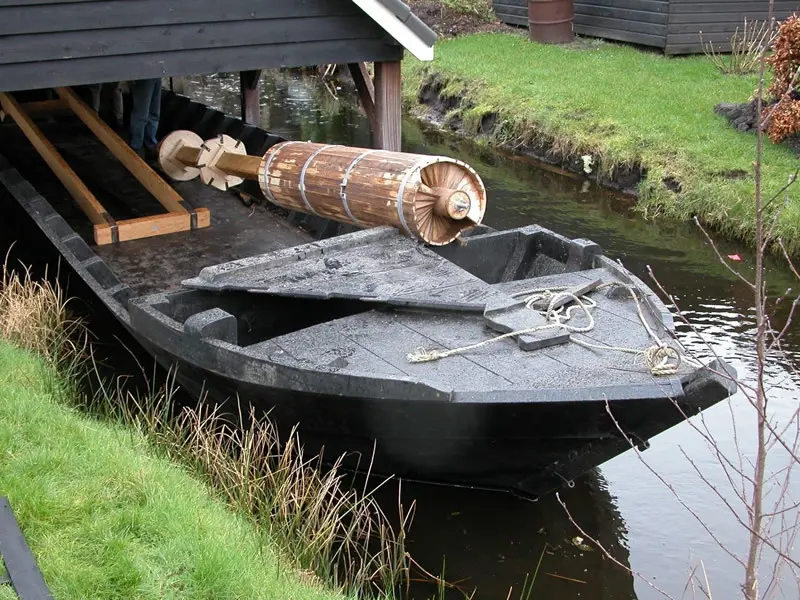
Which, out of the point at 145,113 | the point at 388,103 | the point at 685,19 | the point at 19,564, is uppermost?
the point at 685,19

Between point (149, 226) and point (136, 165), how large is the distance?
1326 millimetres

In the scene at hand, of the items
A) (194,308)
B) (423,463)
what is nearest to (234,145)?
(194,308)

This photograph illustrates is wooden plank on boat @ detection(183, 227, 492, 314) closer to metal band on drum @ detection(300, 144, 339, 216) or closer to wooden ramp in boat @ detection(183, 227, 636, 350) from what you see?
wooden ramp in boat @ detection(183, 227, 636, 350)

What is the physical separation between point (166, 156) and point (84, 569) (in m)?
7.15

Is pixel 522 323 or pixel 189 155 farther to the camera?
pixel 189 155

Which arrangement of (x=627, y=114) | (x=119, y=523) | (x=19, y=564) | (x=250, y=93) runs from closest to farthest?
(x=19, y=564), (x=119, y=523), (x=250, y=93), (x=627, y=114)

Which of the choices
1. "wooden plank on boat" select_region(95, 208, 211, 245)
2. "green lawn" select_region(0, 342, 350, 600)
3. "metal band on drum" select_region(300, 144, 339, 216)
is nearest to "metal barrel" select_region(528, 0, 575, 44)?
"wooden plank on boat" select_region(95, 208, 211, 245)

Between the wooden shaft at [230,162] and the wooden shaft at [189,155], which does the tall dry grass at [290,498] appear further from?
the wooden shaft at [189,155]

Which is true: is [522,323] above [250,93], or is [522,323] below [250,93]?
below

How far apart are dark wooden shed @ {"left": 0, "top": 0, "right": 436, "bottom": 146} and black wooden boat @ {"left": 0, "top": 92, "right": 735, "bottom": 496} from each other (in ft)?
Result: 4.97

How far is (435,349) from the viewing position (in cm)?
585

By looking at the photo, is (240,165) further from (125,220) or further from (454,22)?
(454,22)

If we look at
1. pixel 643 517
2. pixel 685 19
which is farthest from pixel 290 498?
pixel 685 19

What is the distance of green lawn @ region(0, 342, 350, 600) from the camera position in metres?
4.07
